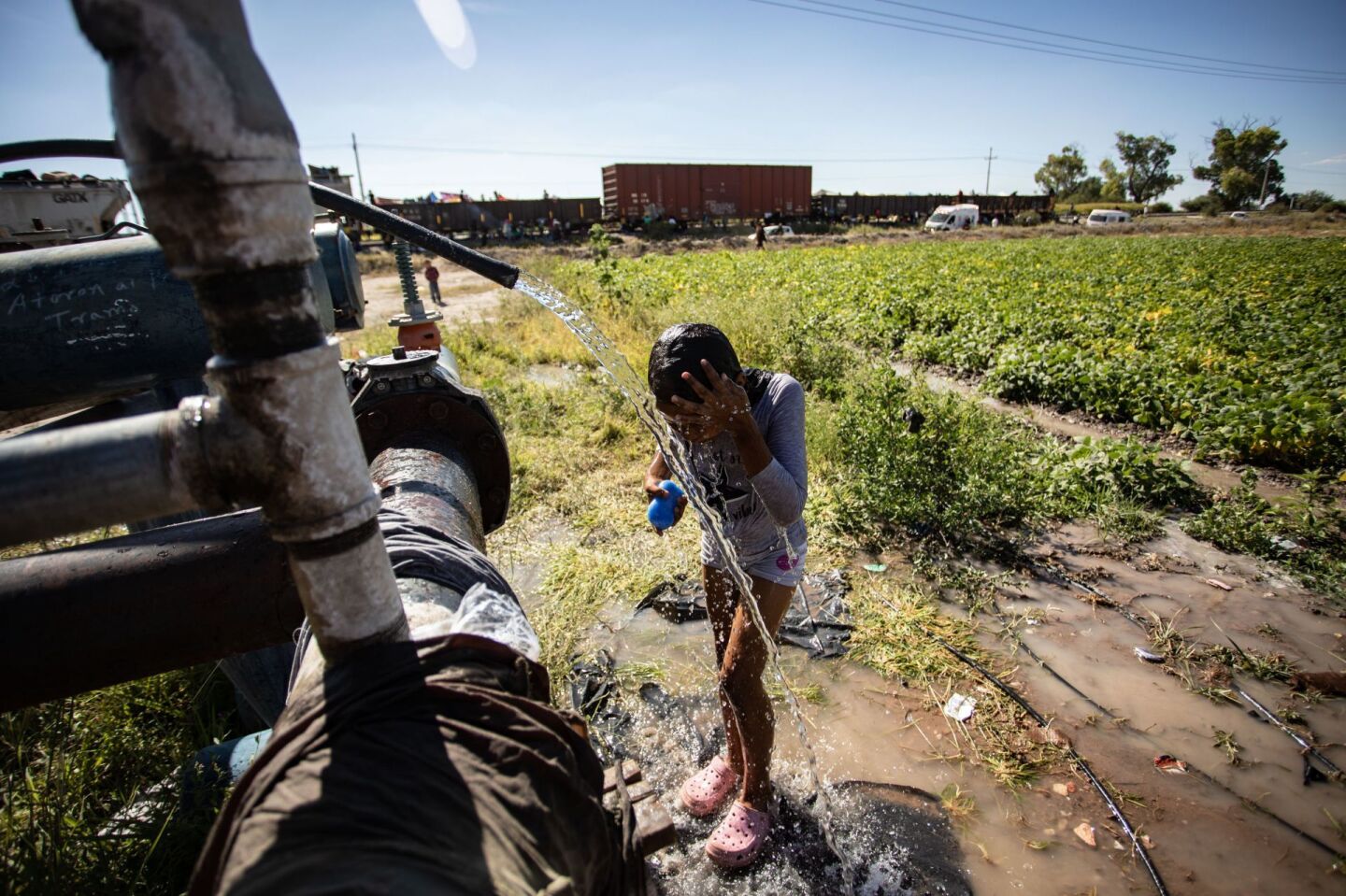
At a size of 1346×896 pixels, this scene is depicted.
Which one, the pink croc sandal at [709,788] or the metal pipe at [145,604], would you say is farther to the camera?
the pink croc sandal at [709,788]

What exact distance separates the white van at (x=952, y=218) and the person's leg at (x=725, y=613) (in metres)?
49.2

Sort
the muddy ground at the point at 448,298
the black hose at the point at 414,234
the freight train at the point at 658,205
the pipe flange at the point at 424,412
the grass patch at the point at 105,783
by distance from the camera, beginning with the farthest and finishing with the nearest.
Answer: the freight train at the point at 658,205
the muddy ground at the point at 448,298
the grass patch at the point at 105,783
the pipe flange at the point at 424,412
the black hose at the point at 414,234

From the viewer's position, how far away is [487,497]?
1.82 meters

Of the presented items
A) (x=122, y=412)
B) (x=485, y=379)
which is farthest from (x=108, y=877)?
(x=485, y=379)

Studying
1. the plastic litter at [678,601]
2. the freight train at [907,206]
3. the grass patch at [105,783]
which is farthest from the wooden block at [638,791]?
the freight train at [907,206]

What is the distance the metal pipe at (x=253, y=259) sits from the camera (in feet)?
1.80

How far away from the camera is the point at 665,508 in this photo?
2588mm

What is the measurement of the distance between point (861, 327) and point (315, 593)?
442 inches

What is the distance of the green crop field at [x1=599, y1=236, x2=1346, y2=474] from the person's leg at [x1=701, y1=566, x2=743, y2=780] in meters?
5.68

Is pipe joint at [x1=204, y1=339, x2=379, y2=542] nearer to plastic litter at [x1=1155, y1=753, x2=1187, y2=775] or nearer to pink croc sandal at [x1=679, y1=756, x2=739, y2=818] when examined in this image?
pink croc sandal at [x1=679, y1=756, x2=739, y2=818]

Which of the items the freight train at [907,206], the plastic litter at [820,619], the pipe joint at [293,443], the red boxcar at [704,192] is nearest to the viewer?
the pipe joint at [293,443]

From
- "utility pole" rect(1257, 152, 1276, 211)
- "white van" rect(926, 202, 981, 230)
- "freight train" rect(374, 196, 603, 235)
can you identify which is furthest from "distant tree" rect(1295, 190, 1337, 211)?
"freight train" rect(374, 196, 603, 235)

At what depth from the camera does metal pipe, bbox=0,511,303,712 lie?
40.5 inches

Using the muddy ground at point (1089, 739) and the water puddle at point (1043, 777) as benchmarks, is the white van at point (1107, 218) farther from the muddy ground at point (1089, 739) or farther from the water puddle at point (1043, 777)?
the water puddle at point (1043, 777)
